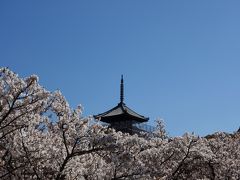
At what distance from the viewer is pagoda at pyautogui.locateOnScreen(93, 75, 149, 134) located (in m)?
42.2

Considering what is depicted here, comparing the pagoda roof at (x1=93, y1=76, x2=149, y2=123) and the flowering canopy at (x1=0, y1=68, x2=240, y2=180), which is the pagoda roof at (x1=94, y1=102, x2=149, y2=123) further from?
the flowering canopy at (x1=0, y1=68, x2=240, y2=180)

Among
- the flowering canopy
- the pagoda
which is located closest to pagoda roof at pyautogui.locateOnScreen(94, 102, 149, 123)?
the pagoda

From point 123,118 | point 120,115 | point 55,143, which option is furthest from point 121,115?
point 55,143

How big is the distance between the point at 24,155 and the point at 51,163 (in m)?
0.62

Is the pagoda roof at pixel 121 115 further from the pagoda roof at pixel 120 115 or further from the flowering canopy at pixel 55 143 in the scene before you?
the flowering canopy at pixel 55 143

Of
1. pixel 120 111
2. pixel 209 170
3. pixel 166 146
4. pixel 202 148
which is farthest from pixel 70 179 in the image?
pixel 120 111

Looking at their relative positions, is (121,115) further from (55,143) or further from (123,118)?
(55,143)

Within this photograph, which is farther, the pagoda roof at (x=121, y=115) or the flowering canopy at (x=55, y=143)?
the pagoda roof at (x=121, y=115)

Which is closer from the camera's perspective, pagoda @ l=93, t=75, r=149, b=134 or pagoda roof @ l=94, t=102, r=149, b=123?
pagoda @ l=93, t=75, r=149, b=134

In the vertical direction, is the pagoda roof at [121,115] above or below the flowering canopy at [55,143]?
above

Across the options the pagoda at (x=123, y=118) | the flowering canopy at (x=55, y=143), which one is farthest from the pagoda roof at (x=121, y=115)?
the flowering canopy at (x=55, y=143)

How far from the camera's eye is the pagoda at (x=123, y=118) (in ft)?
138

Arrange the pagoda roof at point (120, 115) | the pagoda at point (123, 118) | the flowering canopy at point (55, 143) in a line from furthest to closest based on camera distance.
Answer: the pagoda roof at point (120, 115)
the pagoda at point (123, 118)
the flowering canopy at point (55, 143)

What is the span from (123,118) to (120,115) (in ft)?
2.19
